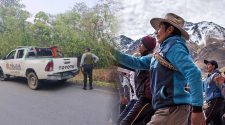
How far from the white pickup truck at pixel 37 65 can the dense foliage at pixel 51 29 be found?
1.2 inches

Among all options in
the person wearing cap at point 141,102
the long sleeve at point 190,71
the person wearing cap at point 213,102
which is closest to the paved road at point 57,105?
the long sleeve at point 190,71

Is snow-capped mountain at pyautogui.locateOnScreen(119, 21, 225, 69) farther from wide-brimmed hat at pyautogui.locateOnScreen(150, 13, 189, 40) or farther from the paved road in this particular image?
the paved road

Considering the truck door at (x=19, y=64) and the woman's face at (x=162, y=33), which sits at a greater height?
the woman's face at (x=162, y=33)

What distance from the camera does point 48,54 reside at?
5.42ft

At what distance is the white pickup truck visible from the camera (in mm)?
1586

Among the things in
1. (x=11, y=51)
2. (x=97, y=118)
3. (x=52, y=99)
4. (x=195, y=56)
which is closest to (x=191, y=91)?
(x=195, y=56)

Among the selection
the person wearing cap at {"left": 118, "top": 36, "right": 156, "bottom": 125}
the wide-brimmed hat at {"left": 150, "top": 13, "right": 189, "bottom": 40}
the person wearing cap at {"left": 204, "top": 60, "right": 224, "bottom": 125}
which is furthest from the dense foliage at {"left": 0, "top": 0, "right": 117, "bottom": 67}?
the person wearing cap at {"left": 204, "top": 60, "right": 224, "bottom": 125}

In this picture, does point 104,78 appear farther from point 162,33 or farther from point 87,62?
point 162,33

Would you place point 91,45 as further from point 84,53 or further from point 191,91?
point 191,91

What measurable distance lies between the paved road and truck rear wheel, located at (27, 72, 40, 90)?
0.02 m

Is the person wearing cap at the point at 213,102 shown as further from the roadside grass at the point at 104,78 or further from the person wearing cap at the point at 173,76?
the roadside grass at the point at 104,78

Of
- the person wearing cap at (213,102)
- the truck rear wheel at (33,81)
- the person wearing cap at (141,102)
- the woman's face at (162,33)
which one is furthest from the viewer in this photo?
the person wearing cap at (213,102)

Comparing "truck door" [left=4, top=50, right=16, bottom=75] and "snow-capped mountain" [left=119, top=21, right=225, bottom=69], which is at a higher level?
"snow-capped mountain" [left=119, top=21, right=225, bottom=69]

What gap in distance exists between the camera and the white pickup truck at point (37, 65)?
1.59 meters
